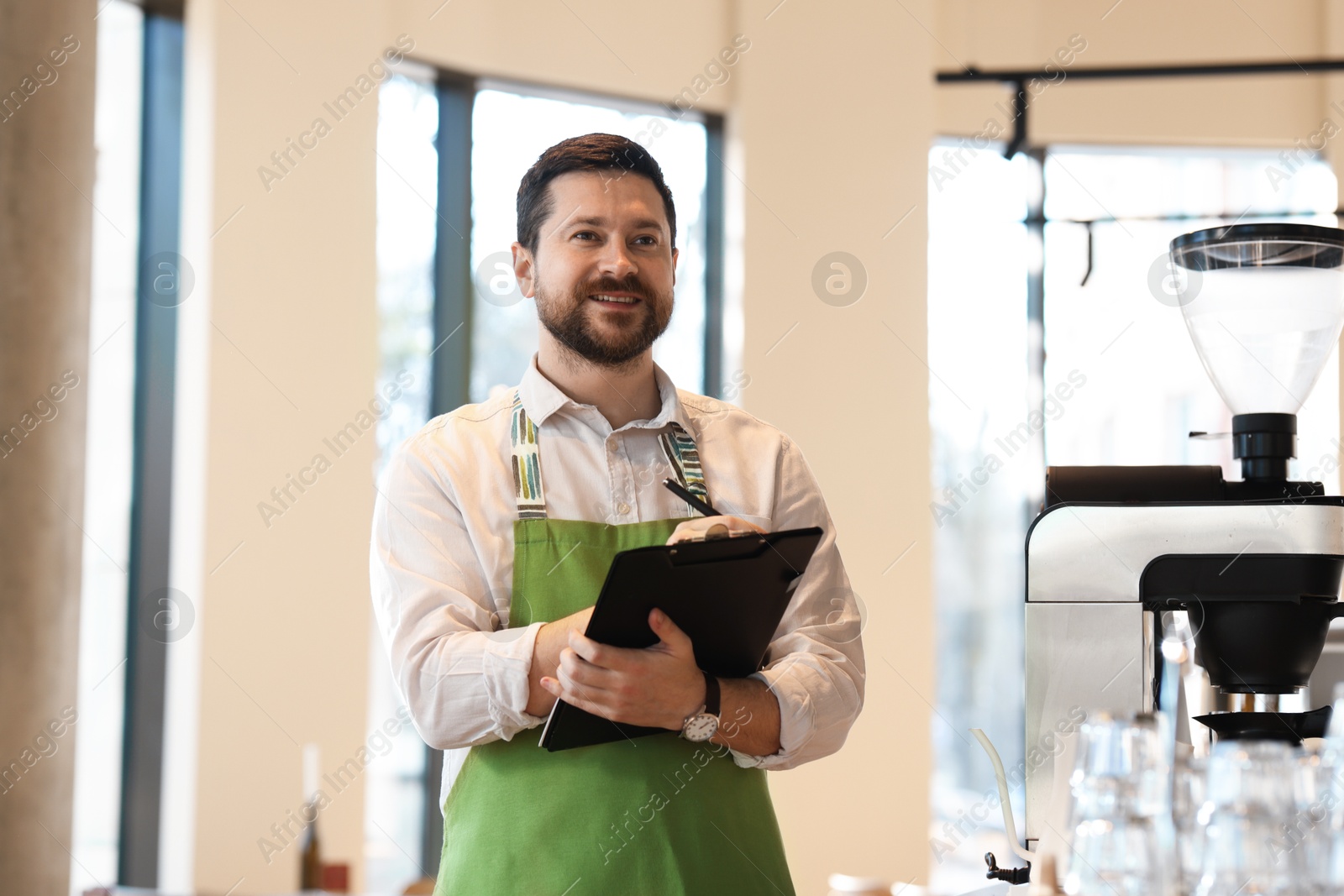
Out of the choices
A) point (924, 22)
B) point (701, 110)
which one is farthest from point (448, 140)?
point (924, 22)

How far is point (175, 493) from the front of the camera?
3.70m

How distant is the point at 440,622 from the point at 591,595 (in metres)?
0.20

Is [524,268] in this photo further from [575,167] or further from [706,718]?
[706,718]

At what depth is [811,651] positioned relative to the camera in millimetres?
A: 1733

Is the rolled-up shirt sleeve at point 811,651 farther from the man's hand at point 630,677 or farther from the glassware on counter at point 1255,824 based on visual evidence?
the glassware on counter at point 1255,824

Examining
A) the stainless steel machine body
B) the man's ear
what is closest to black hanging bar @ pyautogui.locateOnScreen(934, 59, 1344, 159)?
the man's ear

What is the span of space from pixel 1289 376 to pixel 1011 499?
3271 millimetres

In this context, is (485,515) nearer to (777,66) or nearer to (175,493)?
(175,493)

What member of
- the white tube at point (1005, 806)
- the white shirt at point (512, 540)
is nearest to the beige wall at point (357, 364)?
the white shirt at point (512, 540)

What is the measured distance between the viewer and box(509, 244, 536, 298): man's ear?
6.13 feet

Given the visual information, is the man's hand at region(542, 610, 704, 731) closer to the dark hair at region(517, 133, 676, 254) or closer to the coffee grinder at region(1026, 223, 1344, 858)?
the coffee grinder at region(1026, 223, 1344, 858)

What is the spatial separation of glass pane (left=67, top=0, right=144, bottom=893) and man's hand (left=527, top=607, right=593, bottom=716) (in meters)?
2.62

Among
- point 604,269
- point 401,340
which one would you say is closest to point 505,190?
point 401,340

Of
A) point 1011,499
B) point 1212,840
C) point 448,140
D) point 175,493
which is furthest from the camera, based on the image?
point 1011,499
